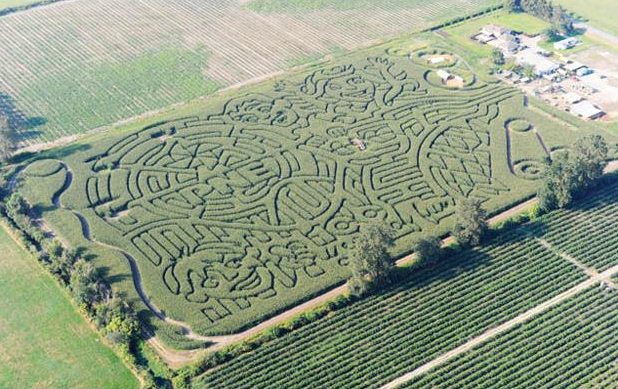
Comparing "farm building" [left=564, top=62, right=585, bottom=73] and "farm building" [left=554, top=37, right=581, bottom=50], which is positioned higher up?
"farm building" [left=554, top=37, right=581, bottom=50]

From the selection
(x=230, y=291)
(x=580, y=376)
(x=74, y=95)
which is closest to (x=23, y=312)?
(x=230, y=291)

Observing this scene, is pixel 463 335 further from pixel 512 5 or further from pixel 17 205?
pixel 512 5

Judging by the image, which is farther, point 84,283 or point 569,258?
point 569,258

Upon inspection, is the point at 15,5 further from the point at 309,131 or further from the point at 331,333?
the point at 331,333

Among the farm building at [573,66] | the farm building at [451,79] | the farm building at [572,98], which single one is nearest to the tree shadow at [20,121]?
the farm building at [451,79]

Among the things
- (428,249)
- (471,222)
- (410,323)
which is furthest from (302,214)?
(410,323)

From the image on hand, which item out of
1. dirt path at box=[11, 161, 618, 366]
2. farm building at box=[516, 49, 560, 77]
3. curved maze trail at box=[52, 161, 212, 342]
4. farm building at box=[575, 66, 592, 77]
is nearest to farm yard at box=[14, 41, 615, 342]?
curved maze trail at box=[52, 161, 212, 342]

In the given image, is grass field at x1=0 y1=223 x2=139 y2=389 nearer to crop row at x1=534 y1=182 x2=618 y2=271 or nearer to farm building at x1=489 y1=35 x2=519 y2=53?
crop row at x1=534 y1=182 x2=618 y2=271
